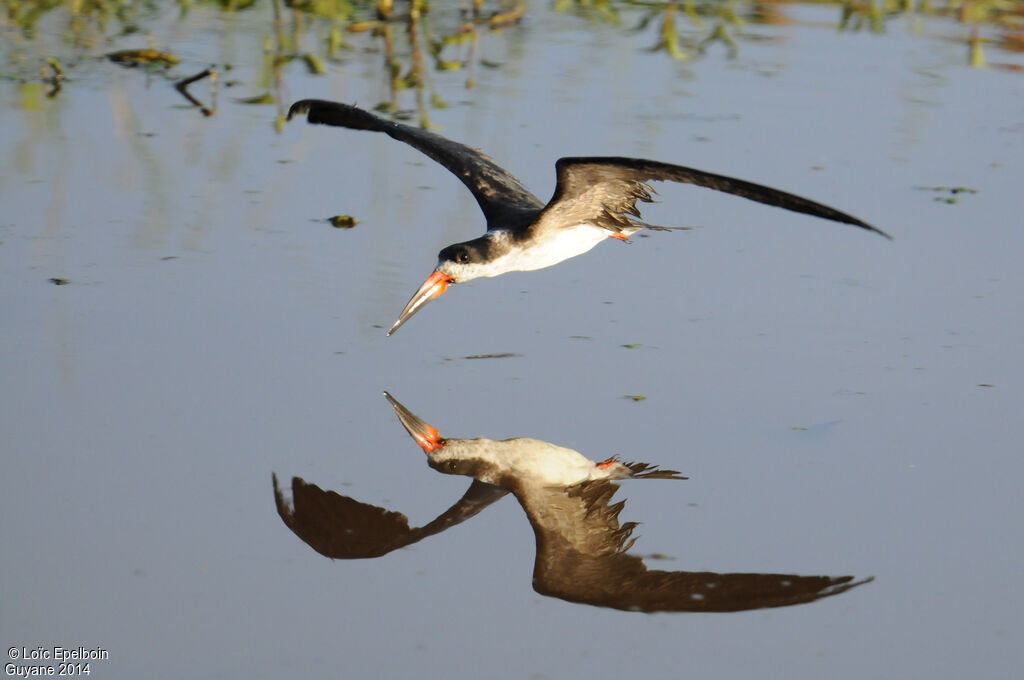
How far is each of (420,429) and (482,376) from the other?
1.62 feet

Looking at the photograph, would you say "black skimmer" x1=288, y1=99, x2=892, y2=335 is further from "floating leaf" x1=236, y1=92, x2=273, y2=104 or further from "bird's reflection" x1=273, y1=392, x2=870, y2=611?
"floating leaf" x1=236, y1=92, x2=273, y2=104

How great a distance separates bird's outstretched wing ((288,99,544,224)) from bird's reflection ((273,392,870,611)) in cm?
146

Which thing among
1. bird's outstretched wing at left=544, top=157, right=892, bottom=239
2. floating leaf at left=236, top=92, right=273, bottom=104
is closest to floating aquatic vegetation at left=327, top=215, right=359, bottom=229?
bird's outstretched wing at left=544, top=157, right=892, bottom=239

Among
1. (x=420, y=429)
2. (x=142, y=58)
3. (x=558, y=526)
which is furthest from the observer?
(x=142, y=58)

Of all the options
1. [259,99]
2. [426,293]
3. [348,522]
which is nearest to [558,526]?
[348,522]

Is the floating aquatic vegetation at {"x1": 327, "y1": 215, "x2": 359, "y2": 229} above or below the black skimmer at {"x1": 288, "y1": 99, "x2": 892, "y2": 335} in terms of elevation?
below

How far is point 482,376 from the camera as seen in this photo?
5.30 meters

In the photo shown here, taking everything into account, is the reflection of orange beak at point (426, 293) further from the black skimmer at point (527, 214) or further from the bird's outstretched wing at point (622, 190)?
the bird's outstretched wing at point (622, 190)

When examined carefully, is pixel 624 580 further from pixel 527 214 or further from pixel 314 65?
pixel 314 65

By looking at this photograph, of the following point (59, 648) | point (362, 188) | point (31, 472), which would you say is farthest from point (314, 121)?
point (59, 648)

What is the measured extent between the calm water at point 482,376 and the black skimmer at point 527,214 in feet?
0.83

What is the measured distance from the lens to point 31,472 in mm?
4418

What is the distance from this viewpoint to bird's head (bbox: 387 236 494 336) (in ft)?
18.7

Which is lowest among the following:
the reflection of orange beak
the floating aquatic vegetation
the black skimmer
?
the floating aquatic vegetation
